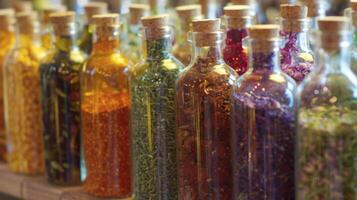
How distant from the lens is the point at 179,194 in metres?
1.21

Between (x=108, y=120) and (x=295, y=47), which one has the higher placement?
(x=295, y=47)

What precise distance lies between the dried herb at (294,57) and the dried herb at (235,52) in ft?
0.25

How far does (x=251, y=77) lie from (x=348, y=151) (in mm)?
185

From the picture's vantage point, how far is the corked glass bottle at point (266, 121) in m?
1.06

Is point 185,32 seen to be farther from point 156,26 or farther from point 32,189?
point 32,189

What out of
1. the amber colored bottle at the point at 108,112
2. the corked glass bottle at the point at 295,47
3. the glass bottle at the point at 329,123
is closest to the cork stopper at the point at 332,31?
the glass bottle at the point at 329,123

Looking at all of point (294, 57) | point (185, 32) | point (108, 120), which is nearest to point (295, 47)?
point (294, 57)

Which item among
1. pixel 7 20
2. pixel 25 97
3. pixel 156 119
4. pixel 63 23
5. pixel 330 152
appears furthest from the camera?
pixel 7 20

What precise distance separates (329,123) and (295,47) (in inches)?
9.2

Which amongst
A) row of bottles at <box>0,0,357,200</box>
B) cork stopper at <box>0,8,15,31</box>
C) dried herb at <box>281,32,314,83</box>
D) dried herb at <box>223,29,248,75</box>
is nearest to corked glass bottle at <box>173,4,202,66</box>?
row of bottles at <box>0,0,357,200</box>

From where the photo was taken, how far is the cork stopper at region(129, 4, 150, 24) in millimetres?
1443

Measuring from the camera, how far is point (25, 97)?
157 centimetres

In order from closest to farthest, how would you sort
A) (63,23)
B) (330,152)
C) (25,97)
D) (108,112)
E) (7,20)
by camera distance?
(330,152), (108,112), (63,23), (25,97), (7,20)

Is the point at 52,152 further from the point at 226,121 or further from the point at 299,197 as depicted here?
the point at 299,197
